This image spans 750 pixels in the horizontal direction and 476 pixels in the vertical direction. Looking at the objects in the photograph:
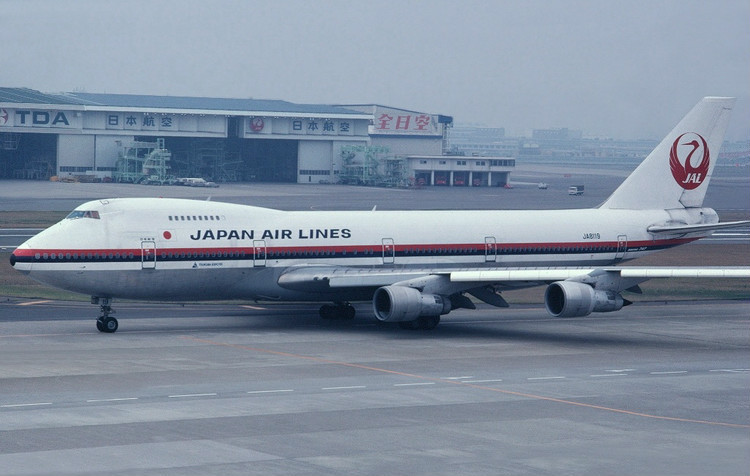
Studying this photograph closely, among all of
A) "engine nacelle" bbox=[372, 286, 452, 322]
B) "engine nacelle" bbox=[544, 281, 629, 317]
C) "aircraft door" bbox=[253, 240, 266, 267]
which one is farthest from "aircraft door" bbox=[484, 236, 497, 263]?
"aircraft door" bbox=[253, 240, 266, 267]

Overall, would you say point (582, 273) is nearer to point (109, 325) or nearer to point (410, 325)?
point (410, 325)

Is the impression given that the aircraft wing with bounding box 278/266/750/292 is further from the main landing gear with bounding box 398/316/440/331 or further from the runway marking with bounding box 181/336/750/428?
the runway marking with bounding box 181/336/750/428

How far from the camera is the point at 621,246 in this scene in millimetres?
51656

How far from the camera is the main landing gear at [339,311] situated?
1874 inches

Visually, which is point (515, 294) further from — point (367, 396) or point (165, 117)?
point (165, 117)

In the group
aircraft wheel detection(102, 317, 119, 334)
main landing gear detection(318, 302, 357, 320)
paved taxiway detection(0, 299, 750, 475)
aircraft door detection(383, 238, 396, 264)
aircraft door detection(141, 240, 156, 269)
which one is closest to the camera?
paved taxiway detection(0, 299, 750, 475)

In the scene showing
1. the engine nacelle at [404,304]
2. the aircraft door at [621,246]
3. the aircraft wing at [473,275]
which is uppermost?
the aircraft door at [621,246]

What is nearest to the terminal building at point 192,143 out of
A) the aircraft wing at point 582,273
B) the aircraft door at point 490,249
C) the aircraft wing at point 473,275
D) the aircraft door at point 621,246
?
the aircraft door at point 621,246

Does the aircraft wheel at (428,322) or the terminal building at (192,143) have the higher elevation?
the terminal building at (192,143)

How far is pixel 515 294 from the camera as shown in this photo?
2312 inches

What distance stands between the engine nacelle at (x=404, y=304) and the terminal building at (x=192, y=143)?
10566cm

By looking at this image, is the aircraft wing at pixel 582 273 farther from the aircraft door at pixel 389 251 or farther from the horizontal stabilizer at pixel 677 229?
the horizontal stabilizer at pixel 677 229

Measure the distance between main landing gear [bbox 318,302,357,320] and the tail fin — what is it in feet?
47.8

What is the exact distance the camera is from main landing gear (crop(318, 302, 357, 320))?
156 ft
